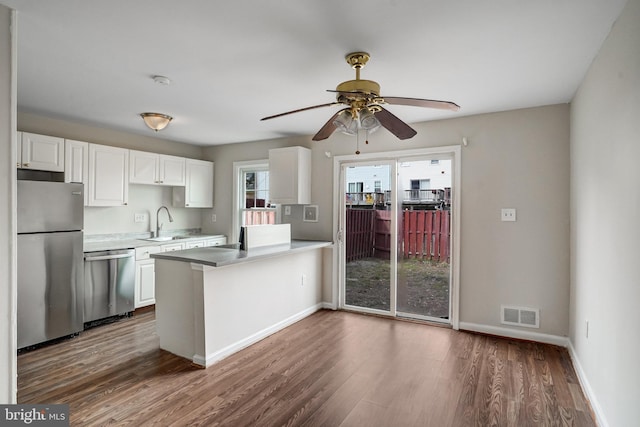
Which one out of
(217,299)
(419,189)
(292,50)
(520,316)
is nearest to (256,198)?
(419,189)

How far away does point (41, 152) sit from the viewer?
3668mm

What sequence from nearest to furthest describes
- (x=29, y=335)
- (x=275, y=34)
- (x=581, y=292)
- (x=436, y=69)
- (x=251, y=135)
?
(x=275, y=34)
(x=436, y=69)
(x=581, y=292)
(x=29, y=335)
(x=251, y=135)

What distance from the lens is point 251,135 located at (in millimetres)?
4883

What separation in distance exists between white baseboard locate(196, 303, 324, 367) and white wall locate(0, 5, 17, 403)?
4.11ft

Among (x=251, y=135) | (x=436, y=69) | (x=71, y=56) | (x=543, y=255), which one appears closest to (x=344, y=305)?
(x=543, y=255)

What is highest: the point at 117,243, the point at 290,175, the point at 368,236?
the point at 290,175

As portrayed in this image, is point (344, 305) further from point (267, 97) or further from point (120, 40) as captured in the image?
point (120, 40)

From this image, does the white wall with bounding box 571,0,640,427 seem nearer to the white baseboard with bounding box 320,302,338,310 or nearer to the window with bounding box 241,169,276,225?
the white baseboard with bounding box 320,302,338,310

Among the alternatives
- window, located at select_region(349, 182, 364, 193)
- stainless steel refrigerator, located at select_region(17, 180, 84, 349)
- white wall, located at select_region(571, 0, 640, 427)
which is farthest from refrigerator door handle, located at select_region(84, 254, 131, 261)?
white wall, located at select_region(571, 0, 640, 427)

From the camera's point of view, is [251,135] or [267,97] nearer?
[267,97]

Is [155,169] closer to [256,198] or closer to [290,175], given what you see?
[256,198]

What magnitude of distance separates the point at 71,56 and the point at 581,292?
13.7 ft

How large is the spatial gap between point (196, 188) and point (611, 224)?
5.00 m

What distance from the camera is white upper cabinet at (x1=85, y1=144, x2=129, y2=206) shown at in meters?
4.14
